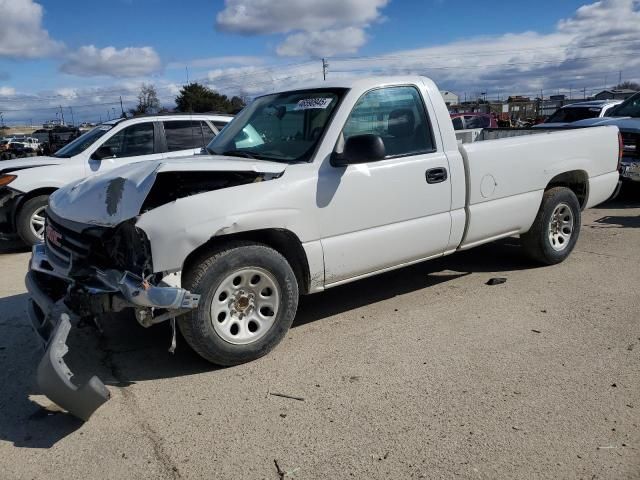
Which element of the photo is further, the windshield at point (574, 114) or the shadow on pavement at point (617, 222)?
the windshield at point (574, 114)

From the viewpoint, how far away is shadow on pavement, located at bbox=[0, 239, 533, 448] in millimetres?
3285

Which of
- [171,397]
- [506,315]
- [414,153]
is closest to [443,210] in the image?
[414,153]

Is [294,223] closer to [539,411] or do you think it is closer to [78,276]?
[78,276]

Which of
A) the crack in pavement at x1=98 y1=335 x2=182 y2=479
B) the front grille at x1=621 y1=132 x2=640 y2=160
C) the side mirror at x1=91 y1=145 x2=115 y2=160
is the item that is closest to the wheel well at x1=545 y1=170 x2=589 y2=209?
the front grille at x1=621 y1=132 x2=640 y2=160

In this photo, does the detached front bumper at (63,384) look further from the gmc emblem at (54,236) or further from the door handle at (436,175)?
the door handle at (436,175)

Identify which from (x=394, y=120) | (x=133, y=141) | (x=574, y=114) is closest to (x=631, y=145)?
(x=574, y=114)

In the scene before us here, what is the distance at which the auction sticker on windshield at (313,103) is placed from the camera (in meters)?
4.41

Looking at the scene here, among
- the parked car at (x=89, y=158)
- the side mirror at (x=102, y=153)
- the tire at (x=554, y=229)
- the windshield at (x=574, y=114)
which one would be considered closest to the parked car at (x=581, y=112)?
the windshield at (x=574, y=114)

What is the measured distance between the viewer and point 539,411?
321cm

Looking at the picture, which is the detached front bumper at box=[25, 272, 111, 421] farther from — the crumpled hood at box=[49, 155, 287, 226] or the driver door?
the driver door

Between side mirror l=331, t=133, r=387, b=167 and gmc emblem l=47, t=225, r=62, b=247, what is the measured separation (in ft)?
6.90

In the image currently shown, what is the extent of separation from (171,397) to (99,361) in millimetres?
855

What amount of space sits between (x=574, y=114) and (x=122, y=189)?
1321 centimetres

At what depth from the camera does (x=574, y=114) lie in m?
14.0
